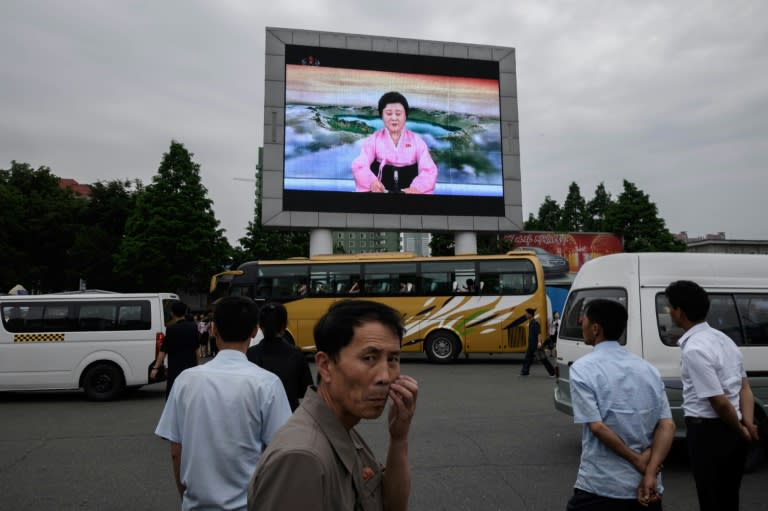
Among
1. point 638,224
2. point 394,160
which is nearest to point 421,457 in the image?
point 394,160

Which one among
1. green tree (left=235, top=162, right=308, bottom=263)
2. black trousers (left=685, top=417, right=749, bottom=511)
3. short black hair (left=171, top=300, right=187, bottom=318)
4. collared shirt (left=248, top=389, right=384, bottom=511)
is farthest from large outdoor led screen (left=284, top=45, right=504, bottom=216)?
collared shirt (left=248, top=389, right=384, bottom=511)

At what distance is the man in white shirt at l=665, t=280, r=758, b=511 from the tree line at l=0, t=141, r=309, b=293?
3599cm

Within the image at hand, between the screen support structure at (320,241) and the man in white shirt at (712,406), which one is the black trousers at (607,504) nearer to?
the man in white shirt at (712,406)

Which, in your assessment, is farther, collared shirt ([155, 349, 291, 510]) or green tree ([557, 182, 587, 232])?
green tree ([557, 182, 587, 232])

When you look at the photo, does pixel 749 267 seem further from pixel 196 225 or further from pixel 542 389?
pixel 196 225

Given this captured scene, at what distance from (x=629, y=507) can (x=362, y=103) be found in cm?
2929

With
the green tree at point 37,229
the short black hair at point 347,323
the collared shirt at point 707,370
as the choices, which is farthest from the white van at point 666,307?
the green tree at point 37,229

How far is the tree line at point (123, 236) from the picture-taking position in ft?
122

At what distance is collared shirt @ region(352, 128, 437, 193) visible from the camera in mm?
29969

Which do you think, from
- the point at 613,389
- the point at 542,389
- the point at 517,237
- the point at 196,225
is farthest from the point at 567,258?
the point at 613,389

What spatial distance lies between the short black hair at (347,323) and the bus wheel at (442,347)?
17.6m

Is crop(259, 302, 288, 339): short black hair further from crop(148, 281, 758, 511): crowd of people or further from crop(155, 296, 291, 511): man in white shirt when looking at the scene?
crop(155, 296, 291, 511): man in white shirt

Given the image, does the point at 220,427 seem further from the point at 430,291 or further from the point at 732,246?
the point at 732,246

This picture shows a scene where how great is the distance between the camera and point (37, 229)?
143ft
